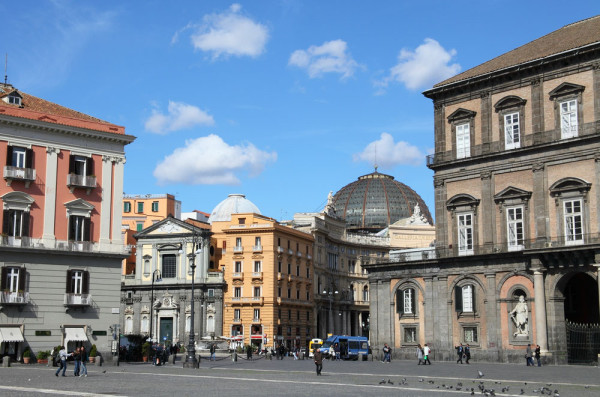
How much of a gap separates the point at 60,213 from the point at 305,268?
173 feet

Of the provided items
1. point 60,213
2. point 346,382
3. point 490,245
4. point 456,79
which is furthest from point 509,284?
point 60,213

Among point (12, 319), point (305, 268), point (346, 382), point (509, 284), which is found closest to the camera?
point (346, 382)

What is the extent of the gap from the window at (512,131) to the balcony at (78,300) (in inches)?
1181

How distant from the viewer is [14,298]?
45656 mm

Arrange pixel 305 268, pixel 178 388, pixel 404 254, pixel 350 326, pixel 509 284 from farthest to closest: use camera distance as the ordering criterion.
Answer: pixel 350 326, pixel 305 268, pixel 404 254, pixel 509 284, pixel 178 388

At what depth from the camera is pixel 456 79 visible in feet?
194

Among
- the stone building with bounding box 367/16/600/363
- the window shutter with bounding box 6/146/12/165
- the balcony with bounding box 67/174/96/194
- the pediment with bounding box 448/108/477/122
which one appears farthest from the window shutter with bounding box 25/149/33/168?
the pediment with bounding box 448/108/477/122

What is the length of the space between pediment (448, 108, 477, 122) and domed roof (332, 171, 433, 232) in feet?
301

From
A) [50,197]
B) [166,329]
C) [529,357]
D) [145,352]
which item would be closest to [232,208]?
[166,329]

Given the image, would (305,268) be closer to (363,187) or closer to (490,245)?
(490,245)

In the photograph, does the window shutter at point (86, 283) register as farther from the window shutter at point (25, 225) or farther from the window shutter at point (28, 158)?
the window shutter at point (28, 158)

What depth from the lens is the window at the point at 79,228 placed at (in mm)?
49000

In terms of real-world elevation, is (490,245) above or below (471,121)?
below

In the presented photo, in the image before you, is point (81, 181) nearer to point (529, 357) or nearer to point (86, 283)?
point (86, 283)
